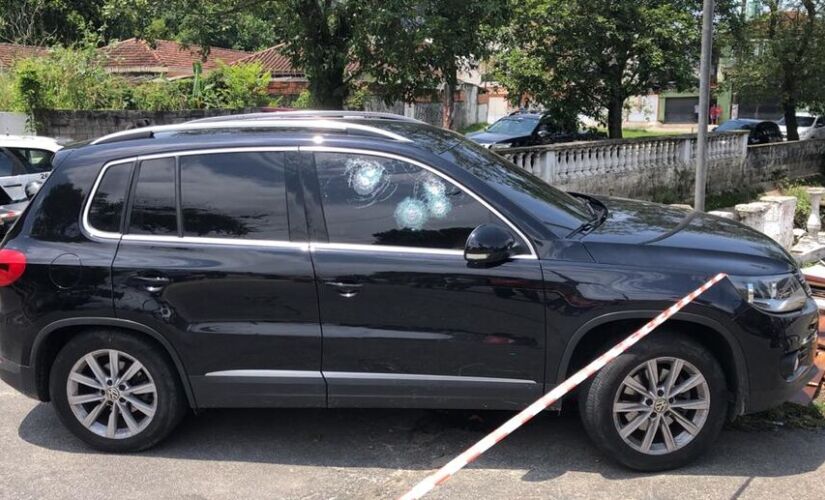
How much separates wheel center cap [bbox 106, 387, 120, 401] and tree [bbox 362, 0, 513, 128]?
17.7 feet

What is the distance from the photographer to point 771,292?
12.5 feet

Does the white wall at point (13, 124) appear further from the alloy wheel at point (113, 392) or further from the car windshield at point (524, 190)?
the car windshield at point (524, 190)

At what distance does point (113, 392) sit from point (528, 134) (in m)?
13.7

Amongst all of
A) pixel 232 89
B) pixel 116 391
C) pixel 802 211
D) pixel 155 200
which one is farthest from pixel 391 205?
pixel 232 89

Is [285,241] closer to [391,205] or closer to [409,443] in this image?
[391,205]

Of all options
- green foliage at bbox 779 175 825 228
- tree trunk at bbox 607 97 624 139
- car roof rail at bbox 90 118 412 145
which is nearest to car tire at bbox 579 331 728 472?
car roof rail at bbox 90 118 412 145

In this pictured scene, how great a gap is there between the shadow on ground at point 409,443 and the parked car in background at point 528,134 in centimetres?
1187

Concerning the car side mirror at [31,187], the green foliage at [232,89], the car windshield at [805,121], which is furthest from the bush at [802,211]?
the car windshield at [805,121]

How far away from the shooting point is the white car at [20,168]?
31.0 ft

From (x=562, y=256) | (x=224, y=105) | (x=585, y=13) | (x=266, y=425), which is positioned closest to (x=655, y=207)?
(x=562, y=256)

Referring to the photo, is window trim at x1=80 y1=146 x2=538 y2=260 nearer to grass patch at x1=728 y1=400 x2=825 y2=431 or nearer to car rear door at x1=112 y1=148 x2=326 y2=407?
car rear door at x1=112 y1=148 x2=326 y2=407

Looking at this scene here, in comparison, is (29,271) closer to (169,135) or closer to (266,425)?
(169,135)

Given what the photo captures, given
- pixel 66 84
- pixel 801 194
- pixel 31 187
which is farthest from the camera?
pixel 66 84

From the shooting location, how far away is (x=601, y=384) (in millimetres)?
3805
